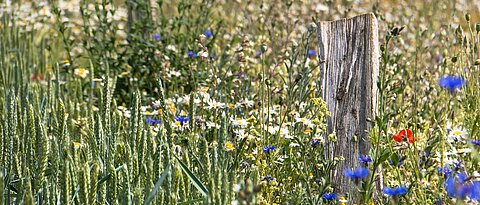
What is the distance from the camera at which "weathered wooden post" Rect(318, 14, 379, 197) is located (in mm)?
3145

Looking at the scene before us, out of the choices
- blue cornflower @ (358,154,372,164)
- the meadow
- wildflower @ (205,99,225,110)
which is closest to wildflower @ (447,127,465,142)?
the meadow

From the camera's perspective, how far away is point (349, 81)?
320cm

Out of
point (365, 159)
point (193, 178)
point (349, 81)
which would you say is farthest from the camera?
point (349, 81)

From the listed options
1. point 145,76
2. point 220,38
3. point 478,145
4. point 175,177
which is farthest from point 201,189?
point 220,38

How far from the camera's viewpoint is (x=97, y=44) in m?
5.30

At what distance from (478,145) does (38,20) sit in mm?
4749

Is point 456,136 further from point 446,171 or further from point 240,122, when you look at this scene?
point 240,122

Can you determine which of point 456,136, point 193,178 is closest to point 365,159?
point 456,136

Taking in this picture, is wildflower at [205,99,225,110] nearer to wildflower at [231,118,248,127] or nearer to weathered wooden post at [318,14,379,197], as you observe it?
wildflower at [231,118,248,127]

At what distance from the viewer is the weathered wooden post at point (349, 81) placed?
314cm

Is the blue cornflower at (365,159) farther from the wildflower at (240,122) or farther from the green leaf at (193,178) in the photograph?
the green leaf at (193,178)

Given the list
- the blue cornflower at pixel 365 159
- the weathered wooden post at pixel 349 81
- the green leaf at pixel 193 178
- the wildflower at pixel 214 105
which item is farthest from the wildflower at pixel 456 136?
the green leaf at pixel 193 178

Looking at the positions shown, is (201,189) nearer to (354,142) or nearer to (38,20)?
(354,142)

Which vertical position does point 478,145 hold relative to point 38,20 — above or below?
below
